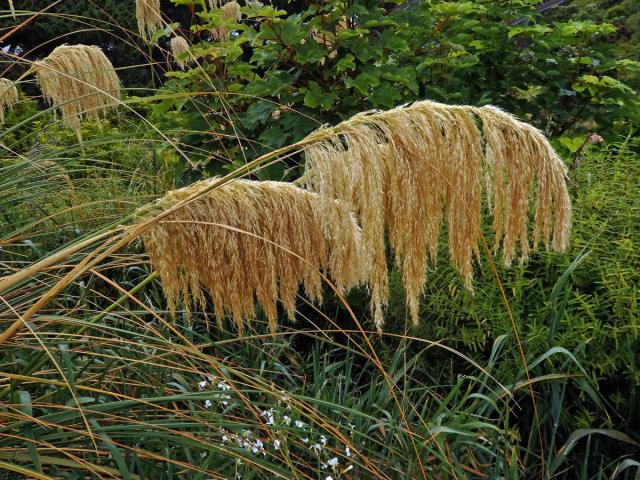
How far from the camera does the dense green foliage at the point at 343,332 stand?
2.24 meters

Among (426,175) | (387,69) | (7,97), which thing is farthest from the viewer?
(387,69)

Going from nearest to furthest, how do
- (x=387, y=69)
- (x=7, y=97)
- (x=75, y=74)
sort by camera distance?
(x=75, y=74), (x=7, y=97), (x=387, y=69)

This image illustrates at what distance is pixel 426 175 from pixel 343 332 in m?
0.52

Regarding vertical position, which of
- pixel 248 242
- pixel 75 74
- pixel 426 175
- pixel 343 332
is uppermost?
pixel 75 74

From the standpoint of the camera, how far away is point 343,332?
2.05m

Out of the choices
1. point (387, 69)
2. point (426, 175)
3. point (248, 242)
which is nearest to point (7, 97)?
point (387, 69)

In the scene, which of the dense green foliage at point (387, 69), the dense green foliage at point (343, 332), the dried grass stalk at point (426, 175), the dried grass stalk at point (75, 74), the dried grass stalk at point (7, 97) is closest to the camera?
the dried grass stalk at point (426, 175)

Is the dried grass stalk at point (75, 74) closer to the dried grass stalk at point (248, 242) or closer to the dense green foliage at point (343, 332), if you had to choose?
the dense green foliage at point (343, 332)

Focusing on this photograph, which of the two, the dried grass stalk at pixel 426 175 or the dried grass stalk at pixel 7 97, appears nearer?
the dried grass stalk at pixel 426 175

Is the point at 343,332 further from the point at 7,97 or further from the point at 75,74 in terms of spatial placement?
the point at 7,97

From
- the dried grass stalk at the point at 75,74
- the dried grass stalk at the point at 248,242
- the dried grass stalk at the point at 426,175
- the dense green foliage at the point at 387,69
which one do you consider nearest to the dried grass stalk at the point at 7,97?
the dried grass stalk at the point at 75,74

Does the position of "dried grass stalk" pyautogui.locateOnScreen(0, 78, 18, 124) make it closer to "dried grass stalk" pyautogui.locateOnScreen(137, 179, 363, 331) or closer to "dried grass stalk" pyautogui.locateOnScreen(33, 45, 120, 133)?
"dried grass stalk" pyautogui.locateOnScreen(33, 45, 120, 133)

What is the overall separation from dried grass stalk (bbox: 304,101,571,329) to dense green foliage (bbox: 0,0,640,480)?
8.8 inches

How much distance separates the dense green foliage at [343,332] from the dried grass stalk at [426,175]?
0.22 metres
